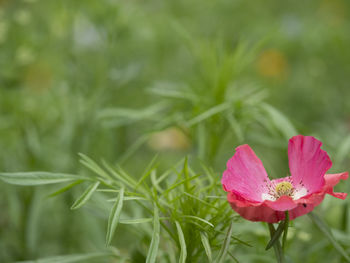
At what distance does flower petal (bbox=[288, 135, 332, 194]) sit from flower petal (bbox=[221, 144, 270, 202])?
0.04m

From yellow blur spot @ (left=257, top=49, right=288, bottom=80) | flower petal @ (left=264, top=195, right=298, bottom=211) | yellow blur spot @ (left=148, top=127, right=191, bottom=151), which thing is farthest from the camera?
yellow blur spot @ (left=257, top=49, right=288, bottom=80)

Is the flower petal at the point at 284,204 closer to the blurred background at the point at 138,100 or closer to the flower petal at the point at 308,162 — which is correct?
the flower petal at the point at 308,162

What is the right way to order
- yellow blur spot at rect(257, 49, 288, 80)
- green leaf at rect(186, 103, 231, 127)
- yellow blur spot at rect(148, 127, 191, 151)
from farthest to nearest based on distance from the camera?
yellow blur spot at rect(257, 49, 288, 80)
yellow blur spot at rect(148, 127, 191, 151)
green leaf at rect(186, 103, 231, 127)

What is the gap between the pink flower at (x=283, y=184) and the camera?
1.66ft

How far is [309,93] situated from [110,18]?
94 cm

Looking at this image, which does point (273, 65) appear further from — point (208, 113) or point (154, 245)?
point (154, 245)

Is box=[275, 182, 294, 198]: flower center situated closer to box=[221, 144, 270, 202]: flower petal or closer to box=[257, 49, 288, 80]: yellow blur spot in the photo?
box=[221, 144, 270, 202]: flower petal

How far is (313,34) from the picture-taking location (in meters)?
1.91

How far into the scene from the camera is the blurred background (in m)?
0.92

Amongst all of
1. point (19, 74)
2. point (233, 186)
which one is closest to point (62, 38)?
point (19, 74)

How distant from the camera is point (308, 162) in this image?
56cm

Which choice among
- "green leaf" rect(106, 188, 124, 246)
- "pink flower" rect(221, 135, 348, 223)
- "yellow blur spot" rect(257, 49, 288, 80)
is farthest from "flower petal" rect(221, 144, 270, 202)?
"yellow blur spot" rect(257, 49, 288, 80)

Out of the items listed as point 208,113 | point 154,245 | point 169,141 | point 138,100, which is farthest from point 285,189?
point 169,141

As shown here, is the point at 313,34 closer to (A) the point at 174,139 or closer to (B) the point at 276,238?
(A) the point at 174,139
